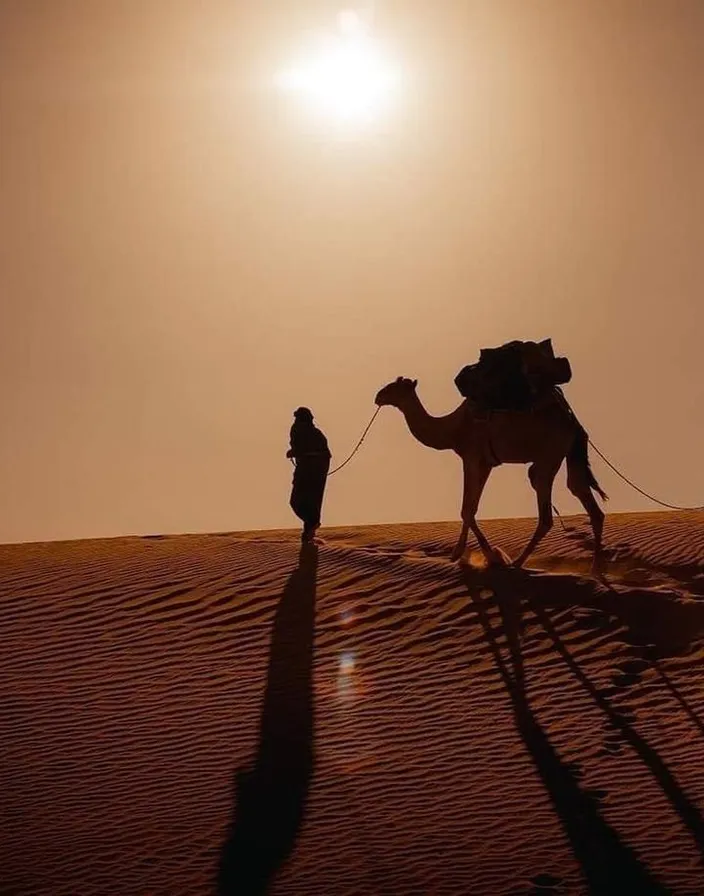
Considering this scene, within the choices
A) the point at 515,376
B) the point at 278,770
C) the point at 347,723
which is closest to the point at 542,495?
the point at 515,376

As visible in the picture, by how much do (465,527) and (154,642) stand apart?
449cm

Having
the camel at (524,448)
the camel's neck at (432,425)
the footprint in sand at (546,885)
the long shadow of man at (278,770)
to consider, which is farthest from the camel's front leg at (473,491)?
the footprint in sand at (546,885)

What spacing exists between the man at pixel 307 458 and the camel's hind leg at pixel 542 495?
Result: 344cm

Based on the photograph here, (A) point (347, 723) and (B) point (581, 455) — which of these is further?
(B) point (581, 455)

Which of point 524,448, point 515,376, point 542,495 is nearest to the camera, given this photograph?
point 515,376

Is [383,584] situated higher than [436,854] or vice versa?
[383,584]

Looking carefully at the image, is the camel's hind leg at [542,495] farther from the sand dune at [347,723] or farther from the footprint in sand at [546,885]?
the footprint in sand at [546,885]

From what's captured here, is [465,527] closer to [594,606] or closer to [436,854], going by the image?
[594,606]

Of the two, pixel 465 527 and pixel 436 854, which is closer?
pixel 436 854

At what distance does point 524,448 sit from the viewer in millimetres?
14047

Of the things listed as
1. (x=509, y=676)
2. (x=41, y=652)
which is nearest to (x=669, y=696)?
(x=509, y=676)

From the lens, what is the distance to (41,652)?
12.8 m

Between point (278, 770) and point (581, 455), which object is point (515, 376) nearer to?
point (581, 455)

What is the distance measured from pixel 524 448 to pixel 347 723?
4.86 meters
